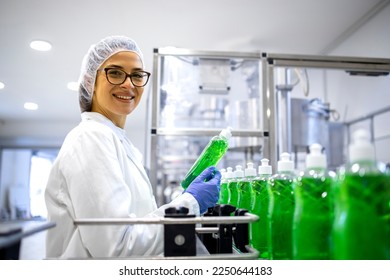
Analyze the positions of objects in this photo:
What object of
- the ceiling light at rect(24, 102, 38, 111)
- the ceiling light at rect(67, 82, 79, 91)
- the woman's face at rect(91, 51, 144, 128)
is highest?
the ceiling light at rect(67, 82, 79, 91)

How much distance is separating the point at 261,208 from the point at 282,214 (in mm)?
116

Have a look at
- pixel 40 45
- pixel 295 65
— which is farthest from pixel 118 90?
pixel 40 45

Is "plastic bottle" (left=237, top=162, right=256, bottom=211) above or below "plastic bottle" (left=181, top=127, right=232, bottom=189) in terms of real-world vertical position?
below

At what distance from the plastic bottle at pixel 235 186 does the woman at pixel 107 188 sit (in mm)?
70

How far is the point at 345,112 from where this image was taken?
2.06 meters

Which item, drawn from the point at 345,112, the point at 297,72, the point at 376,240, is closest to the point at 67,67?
the point at 297,72

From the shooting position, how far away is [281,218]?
500 mm

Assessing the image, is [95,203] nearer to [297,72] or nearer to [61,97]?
[297,72]

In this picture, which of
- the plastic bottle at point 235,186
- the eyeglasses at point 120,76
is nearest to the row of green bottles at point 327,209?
the plastic bottle at point 235,186

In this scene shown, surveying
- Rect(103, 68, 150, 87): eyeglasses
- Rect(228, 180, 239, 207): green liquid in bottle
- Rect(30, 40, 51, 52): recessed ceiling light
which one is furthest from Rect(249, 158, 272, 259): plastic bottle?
Rect(30, 40, 51, 52): recessed ceiling light

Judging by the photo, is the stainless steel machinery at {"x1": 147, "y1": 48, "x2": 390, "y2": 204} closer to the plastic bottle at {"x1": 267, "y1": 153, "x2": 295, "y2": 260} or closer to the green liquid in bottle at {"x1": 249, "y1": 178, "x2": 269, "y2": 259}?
the green liquid in bottle at {"x1": 249, "y1": 178, "x2": 269, "y2": 259}

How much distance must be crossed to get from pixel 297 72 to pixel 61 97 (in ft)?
8.66

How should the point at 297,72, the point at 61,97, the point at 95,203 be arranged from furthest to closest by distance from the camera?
the point at 61,97 → the point at 297,72 → the point at 95,203

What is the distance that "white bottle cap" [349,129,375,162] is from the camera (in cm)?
34
